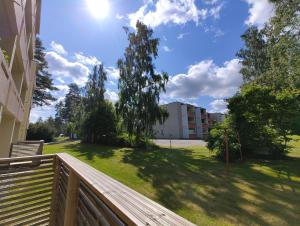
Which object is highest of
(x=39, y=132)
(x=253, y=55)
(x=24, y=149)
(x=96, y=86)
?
(x=253, y=55)

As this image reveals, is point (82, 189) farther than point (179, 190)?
No

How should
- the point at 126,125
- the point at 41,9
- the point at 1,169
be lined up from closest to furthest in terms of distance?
the point at 1,169, the point at 41,9, the point at 126,125

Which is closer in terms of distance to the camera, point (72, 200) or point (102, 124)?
point (72, 200)

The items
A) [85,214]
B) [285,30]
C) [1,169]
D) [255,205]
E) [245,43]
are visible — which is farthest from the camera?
[245,43]

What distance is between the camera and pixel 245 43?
21.8m

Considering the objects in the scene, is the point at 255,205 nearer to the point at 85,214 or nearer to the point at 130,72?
the point at 85,214

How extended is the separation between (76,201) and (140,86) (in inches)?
656

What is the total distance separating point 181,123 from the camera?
44.3 metres

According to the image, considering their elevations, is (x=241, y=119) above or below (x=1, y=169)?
above

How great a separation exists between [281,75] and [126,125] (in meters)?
12.7

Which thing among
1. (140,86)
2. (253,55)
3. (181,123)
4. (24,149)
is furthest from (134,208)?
(181,123)

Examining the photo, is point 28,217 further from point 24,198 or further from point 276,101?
point 276,101

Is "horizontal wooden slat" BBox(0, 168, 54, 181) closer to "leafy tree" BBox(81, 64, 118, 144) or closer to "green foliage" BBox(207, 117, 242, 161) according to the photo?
"green foliage" BBox(207, 117, 242, 161)

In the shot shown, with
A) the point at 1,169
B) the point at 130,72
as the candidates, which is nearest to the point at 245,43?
the point at 130,72
